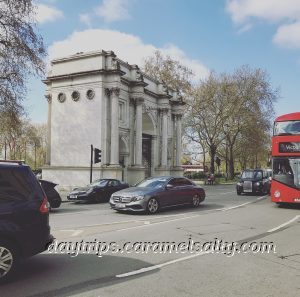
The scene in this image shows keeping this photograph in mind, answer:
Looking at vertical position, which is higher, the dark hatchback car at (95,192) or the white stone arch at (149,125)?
the white stone arch at (149,125)

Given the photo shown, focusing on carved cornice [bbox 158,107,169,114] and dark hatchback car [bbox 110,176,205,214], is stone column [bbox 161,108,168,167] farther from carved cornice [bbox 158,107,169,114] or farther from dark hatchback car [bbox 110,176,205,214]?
dark hatchback car [bbox 110,176,205,214]

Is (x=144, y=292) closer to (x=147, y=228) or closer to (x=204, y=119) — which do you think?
(x=147, y=228)

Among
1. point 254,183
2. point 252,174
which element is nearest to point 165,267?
point 254,183

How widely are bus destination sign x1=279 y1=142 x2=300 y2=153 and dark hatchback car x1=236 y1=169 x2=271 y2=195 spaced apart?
969 cm

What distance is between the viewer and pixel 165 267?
21.9 feet

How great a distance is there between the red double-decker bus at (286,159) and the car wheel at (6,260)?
1342 cm

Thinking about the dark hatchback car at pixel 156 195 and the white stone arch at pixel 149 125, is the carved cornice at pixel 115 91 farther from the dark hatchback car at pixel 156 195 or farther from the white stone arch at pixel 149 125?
the dark hatchback car at pixel 156 195

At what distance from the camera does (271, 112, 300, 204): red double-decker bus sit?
1667cm

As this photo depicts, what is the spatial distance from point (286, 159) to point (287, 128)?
4.18 ft

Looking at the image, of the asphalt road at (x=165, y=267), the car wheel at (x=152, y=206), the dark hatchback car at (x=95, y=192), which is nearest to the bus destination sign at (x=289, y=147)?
the car wheel at (x=152, y=206)

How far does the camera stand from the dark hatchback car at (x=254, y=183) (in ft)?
86.6

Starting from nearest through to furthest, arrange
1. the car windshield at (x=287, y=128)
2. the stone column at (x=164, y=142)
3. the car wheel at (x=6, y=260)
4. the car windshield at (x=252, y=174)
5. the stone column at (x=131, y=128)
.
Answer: the car wheel at (x=6, y=260), the car windshield at (x=287, y=128), the car windshield at (x=252, y=174), the stone column at (x=131, y=128), the stone column at (x=164, y=142)

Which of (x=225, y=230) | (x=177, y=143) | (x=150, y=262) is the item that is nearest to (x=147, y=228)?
(x=225, y=230)

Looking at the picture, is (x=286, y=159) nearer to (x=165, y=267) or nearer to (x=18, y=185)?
(x=165, y=267)
